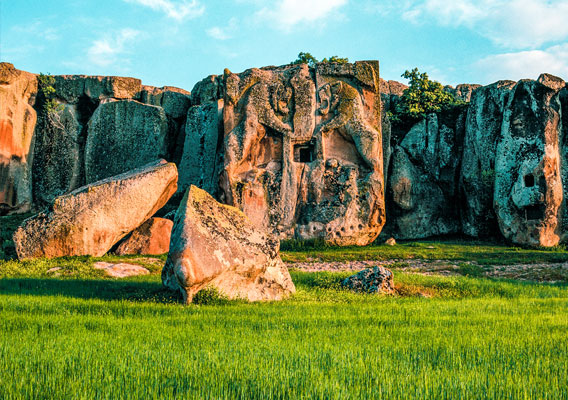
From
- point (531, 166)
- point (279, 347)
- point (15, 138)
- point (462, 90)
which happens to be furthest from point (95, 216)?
point (462, 90)

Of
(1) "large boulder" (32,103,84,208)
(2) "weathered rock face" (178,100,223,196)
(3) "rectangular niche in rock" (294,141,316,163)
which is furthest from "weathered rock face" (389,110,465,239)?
(1) "large boulder" (32,103,84,208)

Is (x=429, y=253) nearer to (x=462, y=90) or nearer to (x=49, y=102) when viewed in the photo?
(x=462, y=90)

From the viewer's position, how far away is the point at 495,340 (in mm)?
6289

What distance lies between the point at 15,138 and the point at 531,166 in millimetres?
24268

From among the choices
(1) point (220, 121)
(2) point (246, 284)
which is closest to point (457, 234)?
(1) point (220, 121)

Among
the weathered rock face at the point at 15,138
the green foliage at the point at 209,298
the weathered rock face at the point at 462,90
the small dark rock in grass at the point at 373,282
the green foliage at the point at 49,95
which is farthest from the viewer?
the weathered rock face at the point at 462,90

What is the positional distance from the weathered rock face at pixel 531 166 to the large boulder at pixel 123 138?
16911mm

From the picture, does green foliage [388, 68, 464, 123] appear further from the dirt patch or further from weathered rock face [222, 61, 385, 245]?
the dirt patch

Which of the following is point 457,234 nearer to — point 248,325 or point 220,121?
point 220,121

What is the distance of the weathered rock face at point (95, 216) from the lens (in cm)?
1567

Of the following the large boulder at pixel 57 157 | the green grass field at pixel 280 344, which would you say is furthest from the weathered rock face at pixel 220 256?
the large boulder at pixel 57 157

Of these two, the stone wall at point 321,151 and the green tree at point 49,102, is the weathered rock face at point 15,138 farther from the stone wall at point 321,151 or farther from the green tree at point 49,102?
the green tree at point 49,102

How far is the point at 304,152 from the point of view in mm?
24391

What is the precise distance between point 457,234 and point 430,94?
25.3 feet
